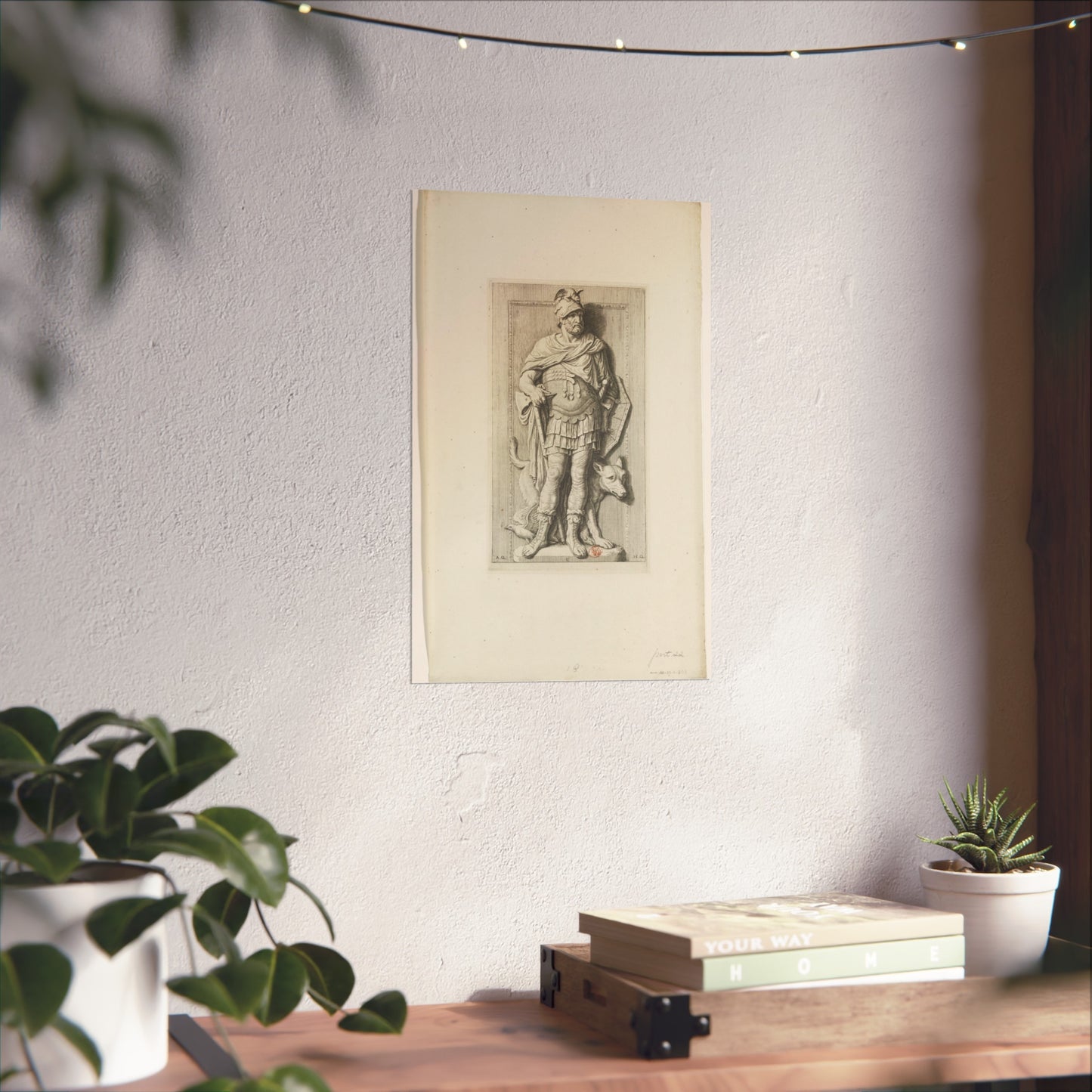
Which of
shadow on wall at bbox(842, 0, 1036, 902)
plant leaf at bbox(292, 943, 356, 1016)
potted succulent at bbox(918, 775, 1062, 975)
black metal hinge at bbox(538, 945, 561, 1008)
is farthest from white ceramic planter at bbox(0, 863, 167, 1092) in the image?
shadow on wall at bbox(842, 0, 1036, 902)

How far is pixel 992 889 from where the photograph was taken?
1244 millimetres

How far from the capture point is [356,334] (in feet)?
4.25

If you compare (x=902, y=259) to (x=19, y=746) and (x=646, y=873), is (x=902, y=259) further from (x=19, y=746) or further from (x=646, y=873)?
(x=19, y=746)

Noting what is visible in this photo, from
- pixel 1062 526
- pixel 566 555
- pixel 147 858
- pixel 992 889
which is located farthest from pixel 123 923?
pixel 1062 526

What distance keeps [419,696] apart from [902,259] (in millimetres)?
782

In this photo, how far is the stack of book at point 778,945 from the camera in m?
1.06

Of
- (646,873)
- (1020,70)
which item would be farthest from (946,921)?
(1020,70)

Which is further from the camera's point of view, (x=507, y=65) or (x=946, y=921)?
(x=507, y=65)

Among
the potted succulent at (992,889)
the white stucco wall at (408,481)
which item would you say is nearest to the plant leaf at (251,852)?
the white stucco wall at (408,481)

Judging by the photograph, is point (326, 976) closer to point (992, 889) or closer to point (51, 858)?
point (51, 858)

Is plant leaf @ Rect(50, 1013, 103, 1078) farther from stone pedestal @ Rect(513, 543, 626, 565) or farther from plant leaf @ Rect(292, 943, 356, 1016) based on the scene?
stone pedestal @ Rect(513, 543, 626, 565)

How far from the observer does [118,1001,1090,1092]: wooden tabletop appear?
972mm

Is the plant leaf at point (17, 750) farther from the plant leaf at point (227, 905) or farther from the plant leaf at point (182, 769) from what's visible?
the plant leaf at point (227, 905)

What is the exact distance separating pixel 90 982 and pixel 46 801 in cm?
15
